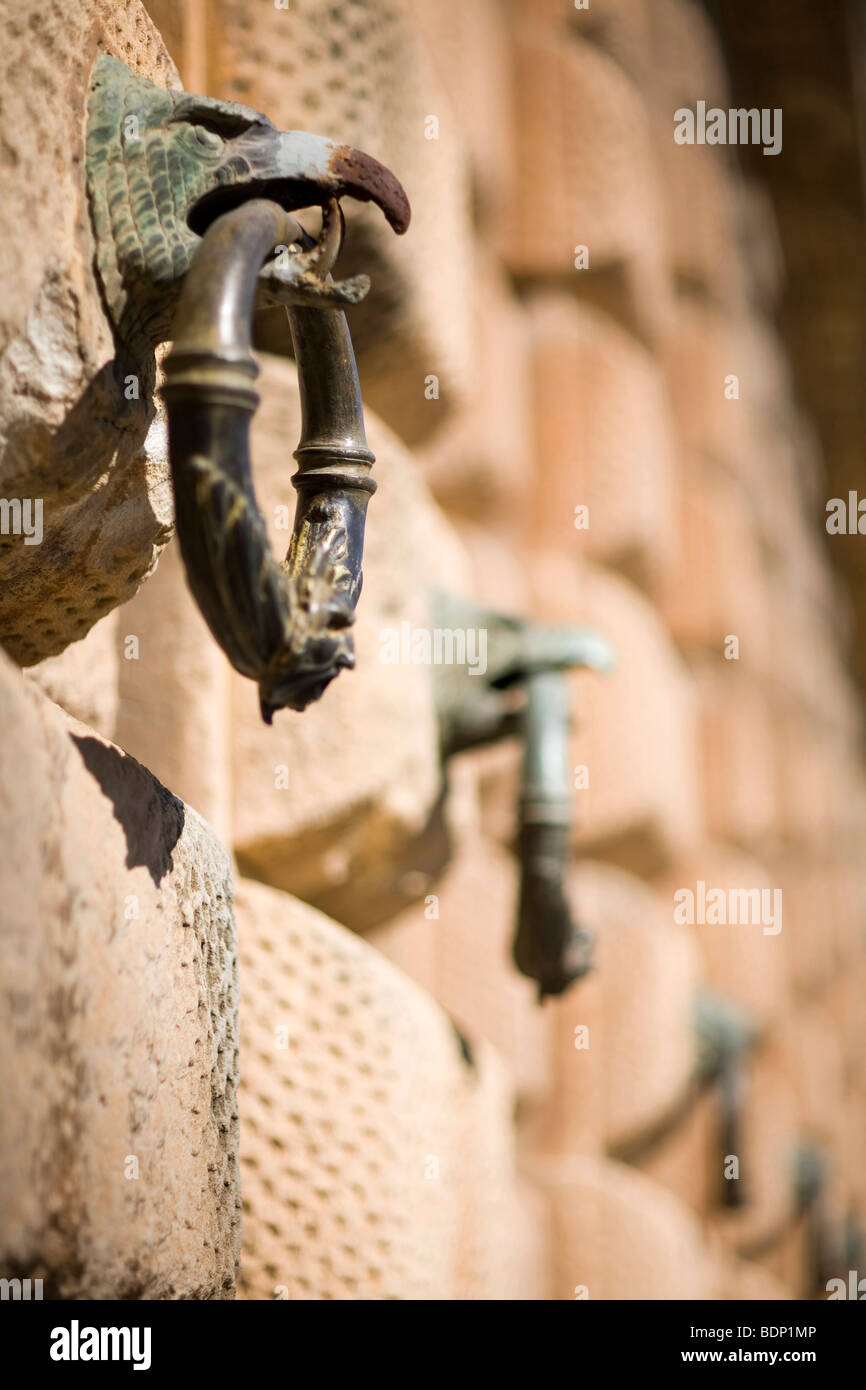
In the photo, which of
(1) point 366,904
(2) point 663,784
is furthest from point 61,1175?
(2) point 663,784

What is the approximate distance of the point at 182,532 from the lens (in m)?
0.30

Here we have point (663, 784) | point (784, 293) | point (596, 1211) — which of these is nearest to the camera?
point (596, 1211)

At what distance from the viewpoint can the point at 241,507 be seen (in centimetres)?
30

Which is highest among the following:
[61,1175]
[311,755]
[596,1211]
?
[311,755]

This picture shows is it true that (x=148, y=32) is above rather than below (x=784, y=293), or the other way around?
below

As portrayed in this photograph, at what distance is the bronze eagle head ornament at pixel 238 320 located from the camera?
30 centimetres

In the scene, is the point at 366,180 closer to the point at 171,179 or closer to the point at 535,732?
the point at 171,179

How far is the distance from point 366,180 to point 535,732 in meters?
0.34

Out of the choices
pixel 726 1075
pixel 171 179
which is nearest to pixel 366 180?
pixel 171 179

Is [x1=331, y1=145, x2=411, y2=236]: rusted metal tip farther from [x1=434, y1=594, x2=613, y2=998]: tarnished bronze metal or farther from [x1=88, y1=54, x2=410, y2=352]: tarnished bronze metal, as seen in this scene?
[x1=434, y1=594, x2=613, y2=998]: tarnished bronze metal

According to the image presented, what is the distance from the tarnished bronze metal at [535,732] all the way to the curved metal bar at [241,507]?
1.01 ft

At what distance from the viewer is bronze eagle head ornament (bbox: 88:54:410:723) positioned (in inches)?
11.6
